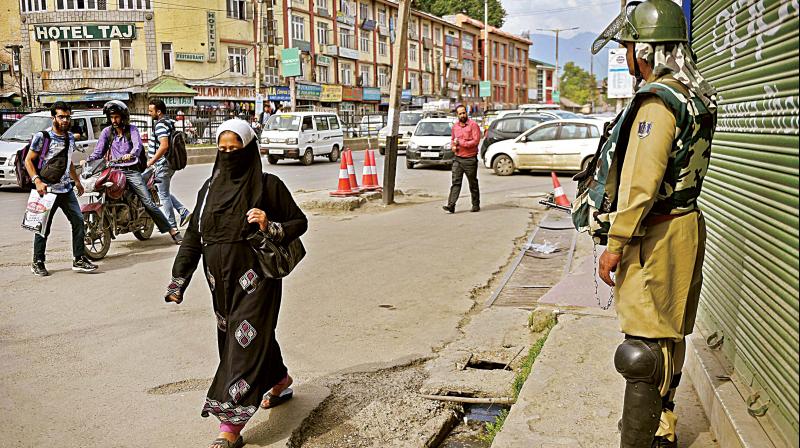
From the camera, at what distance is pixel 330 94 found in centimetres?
5412

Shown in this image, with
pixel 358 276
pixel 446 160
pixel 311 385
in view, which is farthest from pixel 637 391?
pixel 446 160

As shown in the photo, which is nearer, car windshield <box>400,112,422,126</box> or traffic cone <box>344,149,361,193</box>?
traffic cone <box>344,149,361,193</box>

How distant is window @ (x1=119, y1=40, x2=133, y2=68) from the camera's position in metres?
42.1

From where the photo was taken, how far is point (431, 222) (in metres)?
12.3

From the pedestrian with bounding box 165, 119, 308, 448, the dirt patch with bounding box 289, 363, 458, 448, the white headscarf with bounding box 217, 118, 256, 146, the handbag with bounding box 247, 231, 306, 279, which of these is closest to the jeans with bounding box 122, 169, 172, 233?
the dirt patch with bounding box 289, 363, 458, 448

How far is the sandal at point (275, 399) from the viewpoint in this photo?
4.58 metres

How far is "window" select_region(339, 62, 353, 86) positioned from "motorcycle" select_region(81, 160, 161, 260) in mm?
48103

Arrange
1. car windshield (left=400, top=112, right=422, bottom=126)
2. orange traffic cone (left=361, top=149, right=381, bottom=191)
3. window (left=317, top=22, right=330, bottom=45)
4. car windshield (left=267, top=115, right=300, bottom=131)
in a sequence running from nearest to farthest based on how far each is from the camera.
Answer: orange traffic cone (left=361, top=149, right=381, bottom=191), car windshield (left=267, top=115, right=300, bottom=131), car windshield (left=400, top=112, right=422, bottom=126), window (left=317, top=22, right=330, bottom=45)

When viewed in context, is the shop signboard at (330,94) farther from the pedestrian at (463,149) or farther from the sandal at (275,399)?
the sandal at (275,399)

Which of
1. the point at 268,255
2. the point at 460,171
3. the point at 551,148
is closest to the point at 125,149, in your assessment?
the point at 460,171

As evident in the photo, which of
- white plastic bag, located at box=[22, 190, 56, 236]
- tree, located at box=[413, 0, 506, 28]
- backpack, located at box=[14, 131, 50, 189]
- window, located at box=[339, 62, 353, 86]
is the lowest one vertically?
white plastic bag, located at box=[22, 190, 56, 236]

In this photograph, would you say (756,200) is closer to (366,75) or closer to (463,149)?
(463,149)

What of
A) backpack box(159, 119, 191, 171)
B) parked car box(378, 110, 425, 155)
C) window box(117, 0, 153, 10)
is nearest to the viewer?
backpack box(159, 119, 191, 171)

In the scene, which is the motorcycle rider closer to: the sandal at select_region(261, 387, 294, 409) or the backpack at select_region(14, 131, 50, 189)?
the backpack at select_region(14, 131, 50, 189)
